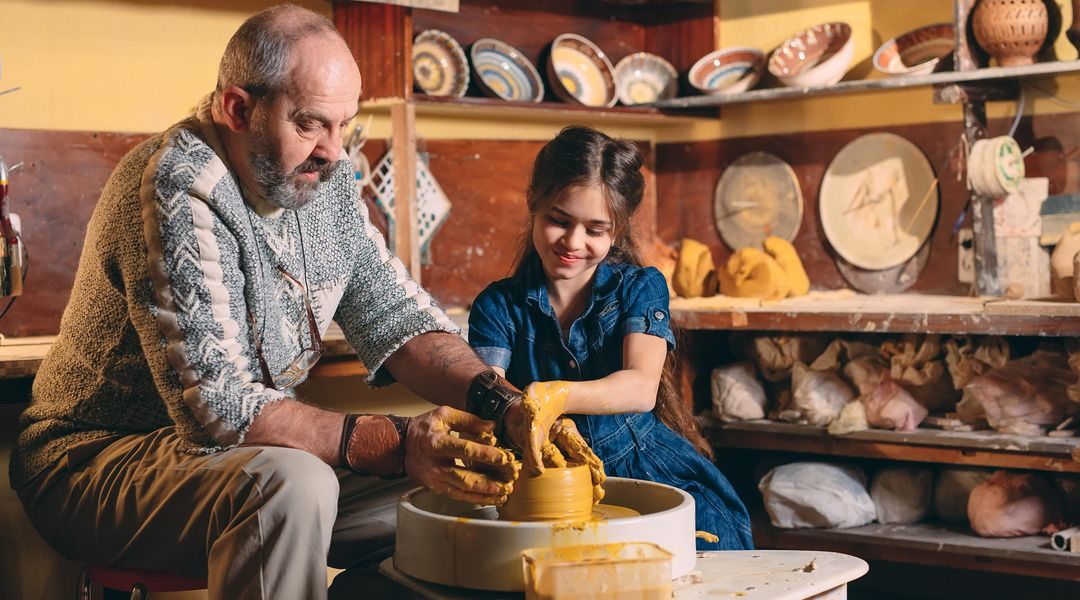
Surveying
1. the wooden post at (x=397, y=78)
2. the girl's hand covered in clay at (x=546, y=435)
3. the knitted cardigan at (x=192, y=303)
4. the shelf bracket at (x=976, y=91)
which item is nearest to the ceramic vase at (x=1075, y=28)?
the shelf bracket at (x=976, y=91)

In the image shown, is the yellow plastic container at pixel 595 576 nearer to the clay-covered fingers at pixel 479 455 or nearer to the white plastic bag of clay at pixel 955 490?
the clay-covered fingers at pixel 479 455

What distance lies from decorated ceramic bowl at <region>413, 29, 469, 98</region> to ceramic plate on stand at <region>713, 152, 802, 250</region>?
3.69 feet

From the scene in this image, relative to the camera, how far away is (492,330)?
2.81 metres

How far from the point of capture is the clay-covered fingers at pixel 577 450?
2039 mm

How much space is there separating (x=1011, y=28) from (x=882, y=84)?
1.32 ft

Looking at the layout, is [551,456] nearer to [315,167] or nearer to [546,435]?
[546,435]

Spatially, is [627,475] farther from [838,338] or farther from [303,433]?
[838,338]

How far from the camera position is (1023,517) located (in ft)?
11.0

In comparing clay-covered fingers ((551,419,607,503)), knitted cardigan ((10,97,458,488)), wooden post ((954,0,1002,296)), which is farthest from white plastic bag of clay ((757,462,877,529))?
clay-covered fingers ((551,419,607,503))

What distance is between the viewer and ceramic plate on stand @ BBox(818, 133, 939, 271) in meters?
4.11

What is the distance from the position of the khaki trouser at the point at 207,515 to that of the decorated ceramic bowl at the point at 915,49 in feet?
8.10

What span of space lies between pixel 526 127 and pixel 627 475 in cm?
195

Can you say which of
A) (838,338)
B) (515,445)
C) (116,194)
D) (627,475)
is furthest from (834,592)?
(838,338)

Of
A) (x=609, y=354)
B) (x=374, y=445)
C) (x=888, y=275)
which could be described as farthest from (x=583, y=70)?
(x=374, y=445)
